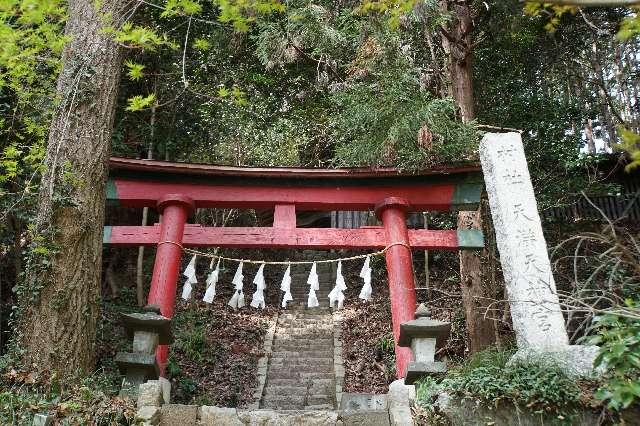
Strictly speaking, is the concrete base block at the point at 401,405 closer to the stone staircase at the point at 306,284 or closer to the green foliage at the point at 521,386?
the green foliage at the point at 521,386

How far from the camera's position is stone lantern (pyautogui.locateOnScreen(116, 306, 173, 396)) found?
18.7 feet

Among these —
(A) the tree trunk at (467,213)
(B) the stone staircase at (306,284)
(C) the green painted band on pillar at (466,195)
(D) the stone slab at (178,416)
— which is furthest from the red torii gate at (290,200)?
(B) the stone staircase at (306,284)

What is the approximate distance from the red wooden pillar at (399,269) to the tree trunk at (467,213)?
1.62 metres

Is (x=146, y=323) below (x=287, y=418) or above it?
above

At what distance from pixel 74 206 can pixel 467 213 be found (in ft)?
20.4

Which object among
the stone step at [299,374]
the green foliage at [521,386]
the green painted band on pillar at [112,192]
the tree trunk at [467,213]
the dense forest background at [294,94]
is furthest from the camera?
the stone step at [299,374]

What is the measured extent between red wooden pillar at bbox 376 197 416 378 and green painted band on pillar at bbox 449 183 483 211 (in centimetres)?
80

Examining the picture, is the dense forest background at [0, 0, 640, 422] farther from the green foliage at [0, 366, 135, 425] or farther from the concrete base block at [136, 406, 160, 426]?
the concrete base block at [136, 406, 160, 426]

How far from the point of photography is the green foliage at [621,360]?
3900mm

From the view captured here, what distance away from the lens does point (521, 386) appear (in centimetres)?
459

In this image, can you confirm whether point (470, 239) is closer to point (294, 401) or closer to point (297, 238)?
point (297, 238)

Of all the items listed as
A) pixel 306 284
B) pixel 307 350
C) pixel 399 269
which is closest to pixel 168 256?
pixel 399 269

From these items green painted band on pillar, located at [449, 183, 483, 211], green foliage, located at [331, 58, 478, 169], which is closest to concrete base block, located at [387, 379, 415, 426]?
green painted band on pillar, located at [449, 183, 483, 211]

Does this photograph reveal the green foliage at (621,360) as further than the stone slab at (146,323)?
No
